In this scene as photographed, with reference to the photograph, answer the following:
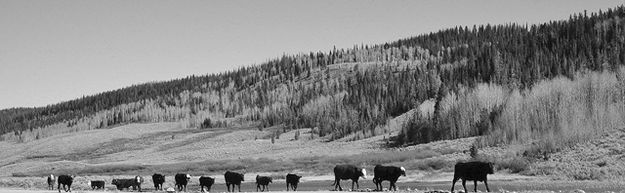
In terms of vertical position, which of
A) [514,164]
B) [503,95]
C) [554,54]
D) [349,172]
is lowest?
[514,164]

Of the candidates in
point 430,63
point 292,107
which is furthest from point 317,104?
point 430,63

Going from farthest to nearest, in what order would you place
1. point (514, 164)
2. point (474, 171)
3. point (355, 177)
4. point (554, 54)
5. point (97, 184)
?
1. point (554, 54)
2. point (514, 164)
3. point (97, 184)
4. point (355, 177)
5. point (474, 171)

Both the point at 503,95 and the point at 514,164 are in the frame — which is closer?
the point at 514,164

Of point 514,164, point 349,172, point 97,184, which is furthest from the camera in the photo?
point 514,164

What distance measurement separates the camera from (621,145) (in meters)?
53.4

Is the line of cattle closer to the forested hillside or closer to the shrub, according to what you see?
the shrub

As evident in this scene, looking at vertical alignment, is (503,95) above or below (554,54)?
below

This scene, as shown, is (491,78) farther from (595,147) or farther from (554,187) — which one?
(554,187)

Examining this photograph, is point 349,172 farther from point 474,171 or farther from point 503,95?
point 503,95

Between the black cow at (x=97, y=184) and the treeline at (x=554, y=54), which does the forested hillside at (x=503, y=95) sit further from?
the black cow at (x=97, y=184)

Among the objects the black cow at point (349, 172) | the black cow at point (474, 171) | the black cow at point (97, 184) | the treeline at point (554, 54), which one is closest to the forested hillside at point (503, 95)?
the treeline at point (554, 54)

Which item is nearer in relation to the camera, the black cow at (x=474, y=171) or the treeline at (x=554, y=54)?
the black cow at (x=474, y=171)

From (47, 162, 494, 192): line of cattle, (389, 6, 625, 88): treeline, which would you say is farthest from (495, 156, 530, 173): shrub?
(389, 6, 625, 88): treeline

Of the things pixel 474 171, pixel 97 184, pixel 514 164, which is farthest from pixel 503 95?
pixel 474 171
